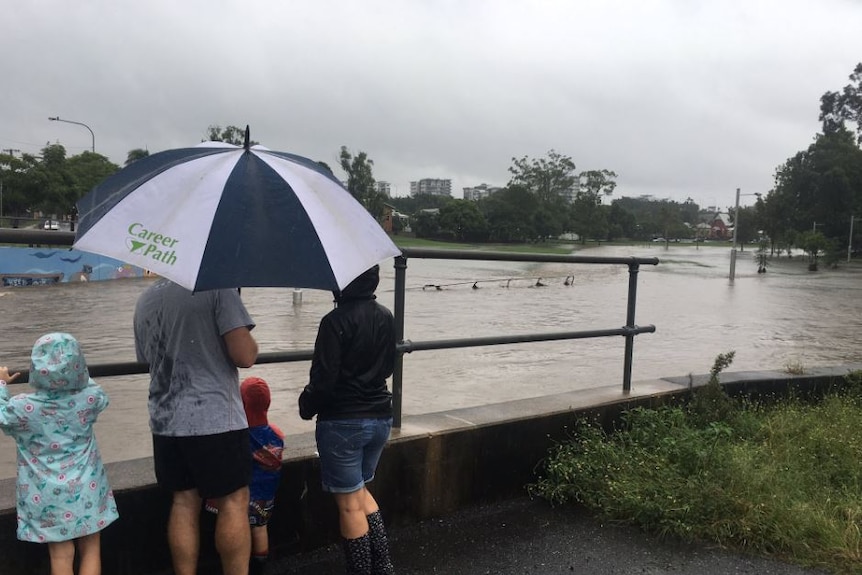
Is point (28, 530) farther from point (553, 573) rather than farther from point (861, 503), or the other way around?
point (861, 503)

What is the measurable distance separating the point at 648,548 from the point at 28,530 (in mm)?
2483

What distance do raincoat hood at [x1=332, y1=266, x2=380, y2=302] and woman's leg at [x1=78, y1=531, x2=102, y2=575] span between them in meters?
1.14

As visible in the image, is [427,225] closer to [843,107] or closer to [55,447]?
[843,107]

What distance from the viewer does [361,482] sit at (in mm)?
2572

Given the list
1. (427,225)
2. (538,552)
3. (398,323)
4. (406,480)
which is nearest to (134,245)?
(398,323)

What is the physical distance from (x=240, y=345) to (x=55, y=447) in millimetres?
639

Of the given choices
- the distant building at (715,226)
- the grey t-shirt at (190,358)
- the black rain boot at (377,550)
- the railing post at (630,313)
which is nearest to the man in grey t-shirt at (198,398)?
the grey t-shirt at (190,358)

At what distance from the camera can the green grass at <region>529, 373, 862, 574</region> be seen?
3.07 m

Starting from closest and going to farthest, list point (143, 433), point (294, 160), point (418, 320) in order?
point (294, 160)
point (143, 433)
point (418, 320)

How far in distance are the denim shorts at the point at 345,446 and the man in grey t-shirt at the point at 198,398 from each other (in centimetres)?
29

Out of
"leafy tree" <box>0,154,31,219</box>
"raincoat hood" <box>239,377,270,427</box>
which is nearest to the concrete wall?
"raincoat hood" <box>239,377,270,427</box>

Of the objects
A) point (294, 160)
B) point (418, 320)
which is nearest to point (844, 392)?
point (294, 160)

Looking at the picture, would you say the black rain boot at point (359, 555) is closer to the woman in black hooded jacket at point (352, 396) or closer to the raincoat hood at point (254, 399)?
the woman in black hooded jacket at point (352, 396)

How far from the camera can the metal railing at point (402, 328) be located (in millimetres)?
2381
